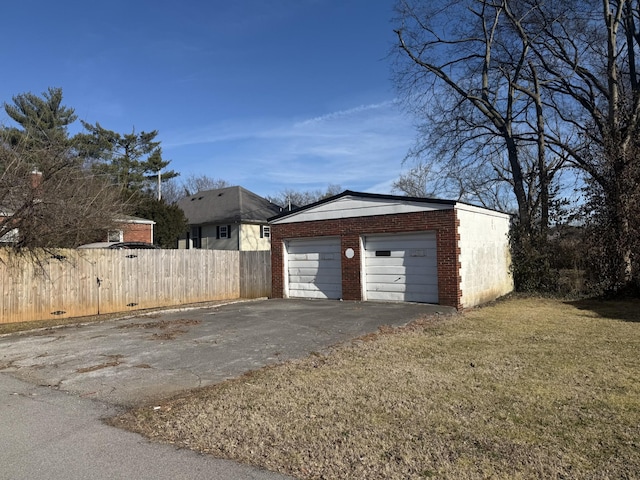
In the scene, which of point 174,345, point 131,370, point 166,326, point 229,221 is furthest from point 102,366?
point 229,221

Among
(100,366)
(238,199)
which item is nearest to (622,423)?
(100,366)

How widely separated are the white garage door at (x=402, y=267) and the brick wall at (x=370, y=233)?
11.5 inches

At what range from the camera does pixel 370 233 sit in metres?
14.6

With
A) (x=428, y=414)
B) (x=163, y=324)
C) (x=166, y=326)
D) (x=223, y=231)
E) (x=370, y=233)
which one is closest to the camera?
(x=428, y=414)

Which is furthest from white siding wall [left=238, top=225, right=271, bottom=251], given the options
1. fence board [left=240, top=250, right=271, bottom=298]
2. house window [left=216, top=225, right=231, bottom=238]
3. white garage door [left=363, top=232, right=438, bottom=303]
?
white garage door [left=363, top=232, right=438, bottom=303]

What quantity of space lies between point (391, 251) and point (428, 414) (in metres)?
9.94

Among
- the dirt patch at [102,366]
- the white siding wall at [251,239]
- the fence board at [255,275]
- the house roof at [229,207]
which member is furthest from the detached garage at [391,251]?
the house roof at [229,207]

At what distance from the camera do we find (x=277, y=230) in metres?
17.1

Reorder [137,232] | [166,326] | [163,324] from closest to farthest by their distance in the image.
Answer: [166,326] → [163,324] → [137,232]

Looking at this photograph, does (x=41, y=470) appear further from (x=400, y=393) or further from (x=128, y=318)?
(x=128, y=318)

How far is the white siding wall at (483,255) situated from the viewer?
44.0 feet

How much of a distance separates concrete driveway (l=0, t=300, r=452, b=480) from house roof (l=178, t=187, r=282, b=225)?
18602mm

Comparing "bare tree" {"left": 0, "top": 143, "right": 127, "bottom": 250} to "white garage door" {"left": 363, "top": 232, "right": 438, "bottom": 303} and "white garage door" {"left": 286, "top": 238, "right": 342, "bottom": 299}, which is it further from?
"white garage door" {"left": 363, "top": 232, "right": 438, "bottom": 303}

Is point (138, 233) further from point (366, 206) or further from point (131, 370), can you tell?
point (131, 370)
